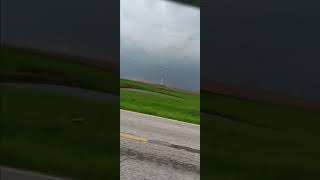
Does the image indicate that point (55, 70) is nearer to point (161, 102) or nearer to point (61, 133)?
point (61, 133)

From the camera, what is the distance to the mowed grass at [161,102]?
4340 millimetres

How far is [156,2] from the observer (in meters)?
4.14

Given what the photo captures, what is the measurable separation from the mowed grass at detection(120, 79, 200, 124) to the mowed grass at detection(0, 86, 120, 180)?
1.51 feet

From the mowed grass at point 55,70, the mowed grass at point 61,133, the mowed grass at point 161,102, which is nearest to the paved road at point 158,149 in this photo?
the mowed grass at point 161,102

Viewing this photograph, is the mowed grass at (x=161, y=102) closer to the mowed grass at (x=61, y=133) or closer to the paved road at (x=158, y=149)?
the paved road at (x=158, y=149)

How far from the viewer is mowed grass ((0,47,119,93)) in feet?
12.8
